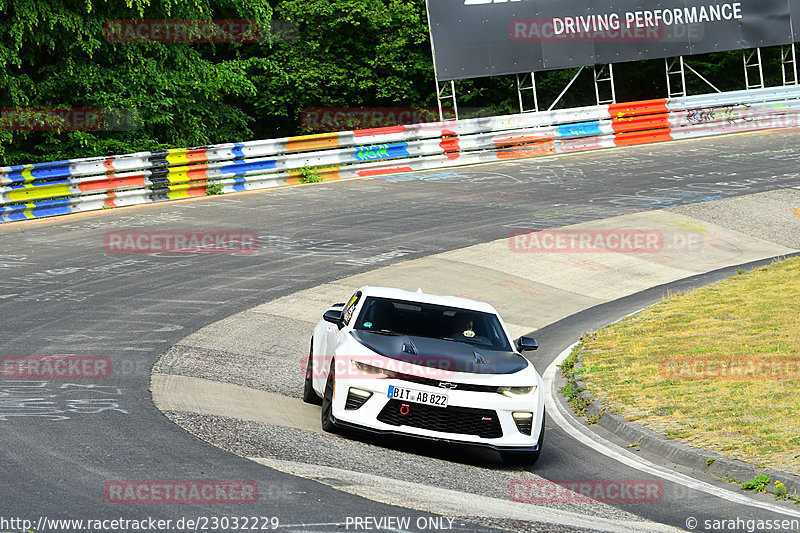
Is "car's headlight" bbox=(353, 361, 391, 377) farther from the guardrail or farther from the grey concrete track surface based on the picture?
the guardrail

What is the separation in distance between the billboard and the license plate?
2475 centimetres

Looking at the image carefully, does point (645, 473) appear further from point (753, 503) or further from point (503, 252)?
point (503, 252)

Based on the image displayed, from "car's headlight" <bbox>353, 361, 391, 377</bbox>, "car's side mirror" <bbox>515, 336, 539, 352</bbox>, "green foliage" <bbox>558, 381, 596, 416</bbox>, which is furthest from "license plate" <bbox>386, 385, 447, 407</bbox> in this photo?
"green foliage" <bbox>558, 381, 596, 416</bbox>

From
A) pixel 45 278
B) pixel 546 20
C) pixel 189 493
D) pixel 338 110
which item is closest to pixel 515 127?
pixel 546 20

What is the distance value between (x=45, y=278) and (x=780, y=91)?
1055 inches

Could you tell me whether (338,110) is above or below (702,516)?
above

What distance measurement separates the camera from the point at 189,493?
6898 millimetres

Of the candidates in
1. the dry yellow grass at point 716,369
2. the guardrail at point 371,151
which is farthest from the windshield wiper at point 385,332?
the guardrail at point 371,151

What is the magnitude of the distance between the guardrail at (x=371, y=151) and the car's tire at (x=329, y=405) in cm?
1529

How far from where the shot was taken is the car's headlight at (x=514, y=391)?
356 inches

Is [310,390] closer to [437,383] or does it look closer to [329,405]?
[329,405]

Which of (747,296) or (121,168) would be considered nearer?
(747,296)

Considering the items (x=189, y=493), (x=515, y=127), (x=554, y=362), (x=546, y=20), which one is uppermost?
(x=546, y=20)

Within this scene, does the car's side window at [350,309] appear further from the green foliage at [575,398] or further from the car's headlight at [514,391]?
the green foliage at [575,398]
